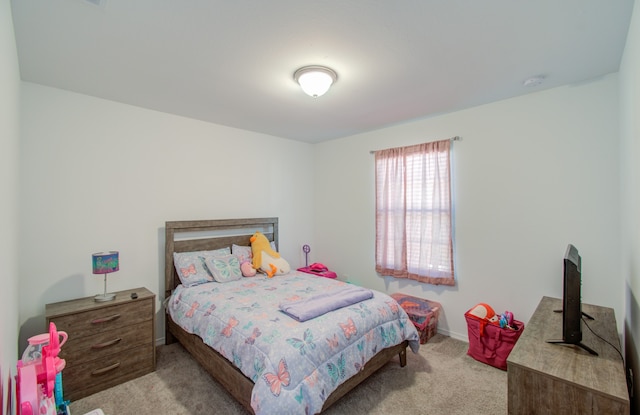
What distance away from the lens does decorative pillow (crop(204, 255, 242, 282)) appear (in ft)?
10.3

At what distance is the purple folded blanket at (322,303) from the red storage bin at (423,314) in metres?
0.92

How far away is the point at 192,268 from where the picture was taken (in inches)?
121

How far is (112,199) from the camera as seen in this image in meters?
2.83

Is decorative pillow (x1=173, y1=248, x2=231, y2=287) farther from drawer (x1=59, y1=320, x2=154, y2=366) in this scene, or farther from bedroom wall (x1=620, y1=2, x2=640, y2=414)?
bedroom wall (x1=620, y1=2, x2=640, y2=414)

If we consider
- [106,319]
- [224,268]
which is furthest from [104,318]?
[224,268]

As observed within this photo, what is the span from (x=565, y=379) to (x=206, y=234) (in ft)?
11.2

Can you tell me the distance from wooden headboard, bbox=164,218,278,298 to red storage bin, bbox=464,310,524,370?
8.71 feet

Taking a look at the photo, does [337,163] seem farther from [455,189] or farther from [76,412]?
[76,412]

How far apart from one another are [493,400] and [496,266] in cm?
127

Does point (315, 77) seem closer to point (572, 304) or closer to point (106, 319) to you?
point (572, 304)

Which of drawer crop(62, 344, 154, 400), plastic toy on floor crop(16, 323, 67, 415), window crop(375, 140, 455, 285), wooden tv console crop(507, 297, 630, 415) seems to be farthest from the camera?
window crop(375, 140, 455, 285)

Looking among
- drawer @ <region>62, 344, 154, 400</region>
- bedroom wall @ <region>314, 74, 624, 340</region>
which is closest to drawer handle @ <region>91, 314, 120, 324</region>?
drawer @ <region>62, 344, 154, 400</region>

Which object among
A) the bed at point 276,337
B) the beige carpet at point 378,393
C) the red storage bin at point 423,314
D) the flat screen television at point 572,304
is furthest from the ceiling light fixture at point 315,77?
the red storage bin at point 423,314

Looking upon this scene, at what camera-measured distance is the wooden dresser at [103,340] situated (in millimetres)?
2207
